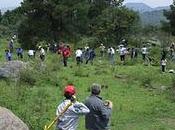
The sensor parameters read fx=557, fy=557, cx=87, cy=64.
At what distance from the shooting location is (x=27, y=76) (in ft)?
84.9

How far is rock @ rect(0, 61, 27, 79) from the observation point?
86.5ft

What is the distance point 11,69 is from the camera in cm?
2711

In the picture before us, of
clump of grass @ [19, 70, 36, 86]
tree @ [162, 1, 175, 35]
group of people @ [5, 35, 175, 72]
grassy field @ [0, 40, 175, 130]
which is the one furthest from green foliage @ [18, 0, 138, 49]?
clump of grass @ [19, 70, 36, 86]

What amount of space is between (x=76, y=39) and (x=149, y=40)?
A: 308 inches

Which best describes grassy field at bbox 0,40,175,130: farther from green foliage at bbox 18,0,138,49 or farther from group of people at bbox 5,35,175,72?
green foliage at bbox 18,0,138,49

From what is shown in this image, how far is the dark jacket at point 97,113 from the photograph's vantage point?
10.8 m

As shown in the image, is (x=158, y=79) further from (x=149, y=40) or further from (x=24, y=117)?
(x=149, y=40)

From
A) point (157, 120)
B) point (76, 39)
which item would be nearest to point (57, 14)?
point (76, 39)

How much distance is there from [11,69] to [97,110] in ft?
55.2

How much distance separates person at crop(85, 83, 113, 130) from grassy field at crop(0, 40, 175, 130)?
118 inches

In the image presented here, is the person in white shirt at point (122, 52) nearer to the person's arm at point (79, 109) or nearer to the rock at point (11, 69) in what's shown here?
the rock at point (11, 69)

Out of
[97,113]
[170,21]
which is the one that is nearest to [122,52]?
[170,21]

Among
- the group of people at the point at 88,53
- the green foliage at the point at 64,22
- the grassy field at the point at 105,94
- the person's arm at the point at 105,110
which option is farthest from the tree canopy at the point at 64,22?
the person's arm at the point at 105,110

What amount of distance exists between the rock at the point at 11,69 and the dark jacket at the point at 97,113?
15606 millimetres
